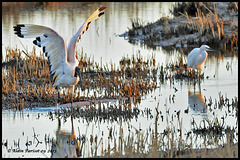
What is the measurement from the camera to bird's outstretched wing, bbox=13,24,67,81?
934 cm

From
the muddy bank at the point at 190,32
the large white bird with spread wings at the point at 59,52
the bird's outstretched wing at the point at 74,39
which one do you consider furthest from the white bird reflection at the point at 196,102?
the muddy bank at the point at 190,32

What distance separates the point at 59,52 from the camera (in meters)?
9.97

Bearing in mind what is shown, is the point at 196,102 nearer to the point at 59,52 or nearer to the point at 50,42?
the point at 59,52

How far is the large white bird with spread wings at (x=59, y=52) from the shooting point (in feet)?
31.3

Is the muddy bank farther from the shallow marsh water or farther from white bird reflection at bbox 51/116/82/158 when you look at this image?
white bird reflection at bbox 51/116/82/158

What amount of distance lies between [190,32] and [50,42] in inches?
402

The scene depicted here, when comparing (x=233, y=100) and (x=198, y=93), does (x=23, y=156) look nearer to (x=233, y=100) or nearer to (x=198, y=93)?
(x=233, y=100)

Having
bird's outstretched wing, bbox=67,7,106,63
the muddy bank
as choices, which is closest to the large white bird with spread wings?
bird's outstretched wing, bbox=67,7,106,63

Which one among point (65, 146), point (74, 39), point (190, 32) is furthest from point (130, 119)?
point (190, 32)

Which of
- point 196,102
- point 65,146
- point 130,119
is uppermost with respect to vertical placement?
A: point 196,102

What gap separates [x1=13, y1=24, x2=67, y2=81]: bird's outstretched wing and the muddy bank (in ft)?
27.6

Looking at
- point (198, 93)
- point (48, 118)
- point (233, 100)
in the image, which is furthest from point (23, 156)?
point (198, 93)

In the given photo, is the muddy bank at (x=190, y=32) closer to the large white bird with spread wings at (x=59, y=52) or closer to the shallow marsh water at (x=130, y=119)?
the shallow marsh water at (x=130, y=119)

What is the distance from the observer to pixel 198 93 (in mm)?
11523
